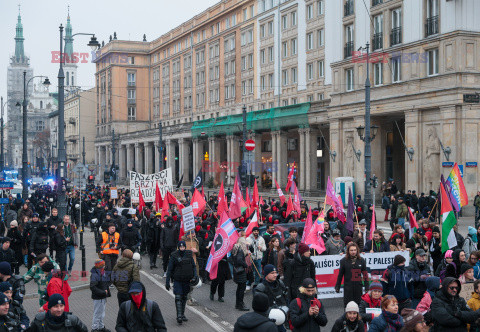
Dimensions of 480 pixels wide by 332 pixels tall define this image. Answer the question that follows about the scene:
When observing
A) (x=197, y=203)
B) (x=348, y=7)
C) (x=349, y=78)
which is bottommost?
(x=197, y=203)

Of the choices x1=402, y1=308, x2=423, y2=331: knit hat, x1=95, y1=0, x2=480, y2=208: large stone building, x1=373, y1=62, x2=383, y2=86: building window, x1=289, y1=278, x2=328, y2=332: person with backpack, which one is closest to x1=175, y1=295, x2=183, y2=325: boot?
x1=289, y1=278, x2=328, y2=332: person with backpack

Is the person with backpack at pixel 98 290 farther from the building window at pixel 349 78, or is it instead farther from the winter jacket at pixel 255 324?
the building window at pixel 349 78

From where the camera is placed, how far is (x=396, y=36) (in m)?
37.9

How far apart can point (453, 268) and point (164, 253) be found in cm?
868

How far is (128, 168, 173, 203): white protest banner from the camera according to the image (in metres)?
27.6

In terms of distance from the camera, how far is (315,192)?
4781 centimetres

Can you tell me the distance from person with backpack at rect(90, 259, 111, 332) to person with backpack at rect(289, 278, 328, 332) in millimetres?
4286

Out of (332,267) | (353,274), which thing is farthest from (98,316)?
(332,267)

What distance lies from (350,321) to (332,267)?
221 inches

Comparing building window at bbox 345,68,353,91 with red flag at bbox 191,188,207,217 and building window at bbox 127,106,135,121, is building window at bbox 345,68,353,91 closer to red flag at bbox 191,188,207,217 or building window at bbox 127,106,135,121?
red flag at bbox 191,188,207,217

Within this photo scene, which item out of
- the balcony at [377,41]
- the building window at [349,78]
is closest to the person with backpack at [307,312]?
the balcony at [377,41]

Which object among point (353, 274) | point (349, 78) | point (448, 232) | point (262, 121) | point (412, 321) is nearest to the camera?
point (412, 321)

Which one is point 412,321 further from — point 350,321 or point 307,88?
point 307,88

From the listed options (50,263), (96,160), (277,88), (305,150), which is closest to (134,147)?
(96,160)
